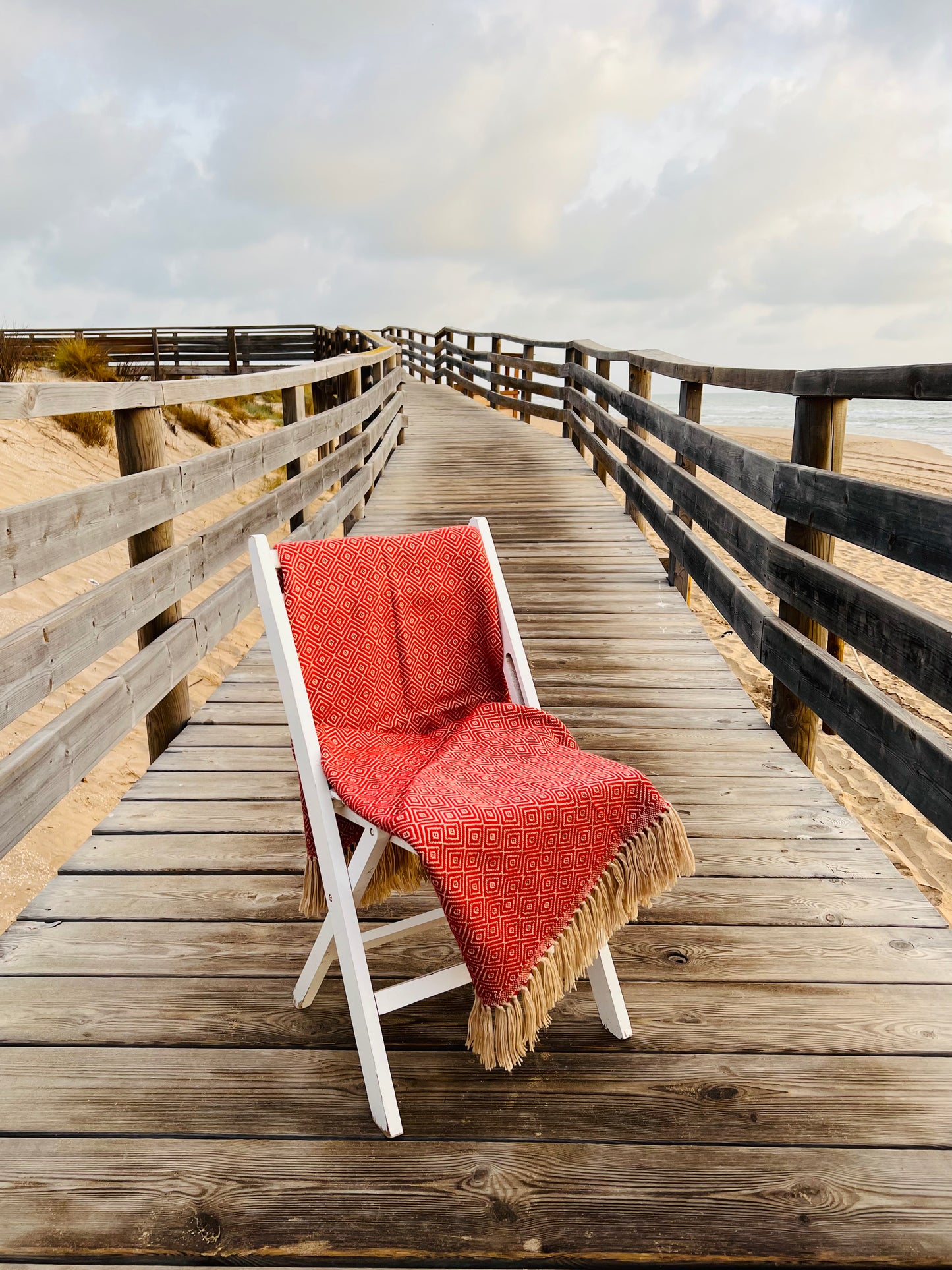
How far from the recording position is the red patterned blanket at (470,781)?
1511mm

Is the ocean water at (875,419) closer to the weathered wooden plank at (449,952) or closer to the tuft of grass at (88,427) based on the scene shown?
the tuft of grass at (88,427)

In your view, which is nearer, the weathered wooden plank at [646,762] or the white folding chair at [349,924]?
the white folding chair at [349,924]

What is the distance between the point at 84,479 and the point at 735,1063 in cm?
804

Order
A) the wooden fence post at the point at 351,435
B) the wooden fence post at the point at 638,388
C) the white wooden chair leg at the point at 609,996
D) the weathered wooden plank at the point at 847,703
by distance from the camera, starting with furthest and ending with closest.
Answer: the wooden fence post at the point at 351,435 → the wooden fence post at the point at 638,388 → the weathered wooden plank at the point at 847,703 → the white wooden chair leg at the point at 609,996

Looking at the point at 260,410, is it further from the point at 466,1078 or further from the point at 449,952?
the point at 466,1078

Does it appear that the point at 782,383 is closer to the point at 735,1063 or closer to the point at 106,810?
the point at 735,1063

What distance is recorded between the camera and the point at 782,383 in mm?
3012

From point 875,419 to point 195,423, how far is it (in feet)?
103

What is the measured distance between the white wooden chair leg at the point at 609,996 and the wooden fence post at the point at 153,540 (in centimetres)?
176

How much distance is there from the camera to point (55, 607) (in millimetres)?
5898

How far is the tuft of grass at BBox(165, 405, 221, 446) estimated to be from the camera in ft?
36.9

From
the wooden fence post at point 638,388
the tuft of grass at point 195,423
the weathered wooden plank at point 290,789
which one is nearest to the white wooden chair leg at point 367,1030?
the weathered wooden plank at point 290,789

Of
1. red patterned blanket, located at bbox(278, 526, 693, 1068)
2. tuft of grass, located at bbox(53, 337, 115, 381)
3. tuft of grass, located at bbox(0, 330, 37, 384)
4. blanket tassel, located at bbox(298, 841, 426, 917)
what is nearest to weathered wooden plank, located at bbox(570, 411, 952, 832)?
red patterned blanket, located at bbox(278, 526, 693, 1068)

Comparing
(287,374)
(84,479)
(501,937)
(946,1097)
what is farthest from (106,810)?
(84,479)
